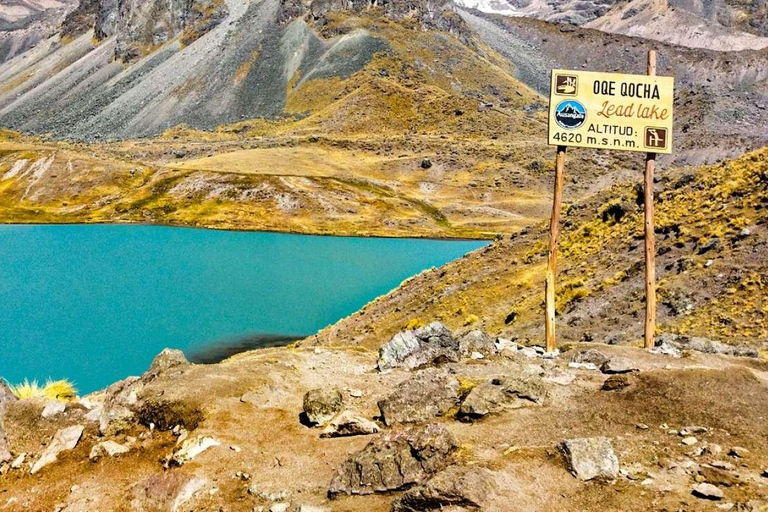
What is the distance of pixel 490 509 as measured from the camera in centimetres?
1006

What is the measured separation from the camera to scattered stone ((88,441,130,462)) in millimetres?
14422

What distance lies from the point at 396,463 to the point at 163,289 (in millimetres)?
54750

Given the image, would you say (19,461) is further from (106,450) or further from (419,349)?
(419,349)

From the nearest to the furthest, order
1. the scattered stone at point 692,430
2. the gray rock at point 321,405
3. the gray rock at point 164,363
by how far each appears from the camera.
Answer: the scattered stone at point 692,430 → the gray rock at point 321,405 → the gray rock at point 164,363

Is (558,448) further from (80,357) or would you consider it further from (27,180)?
(27,180)

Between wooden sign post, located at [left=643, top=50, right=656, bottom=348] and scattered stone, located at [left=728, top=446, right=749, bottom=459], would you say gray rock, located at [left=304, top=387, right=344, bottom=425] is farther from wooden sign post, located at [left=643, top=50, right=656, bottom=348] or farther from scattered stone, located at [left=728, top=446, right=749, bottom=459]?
wooden sign post, located at [left=643, top=50, right=656, bottom=348]

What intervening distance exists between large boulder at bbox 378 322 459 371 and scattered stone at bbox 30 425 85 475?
9.39 m

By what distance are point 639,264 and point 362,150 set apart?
129 meters

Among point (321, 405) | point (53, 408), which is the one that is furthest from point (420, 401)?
point (53, 408)

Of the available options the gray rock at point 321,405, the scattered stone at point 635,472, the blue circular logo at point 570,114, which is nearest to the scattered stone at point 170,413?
the gray rock at point 321,405

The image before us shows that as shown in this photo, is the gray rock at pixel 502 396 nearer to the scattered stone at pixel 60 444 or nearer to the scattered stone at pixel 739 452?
the scattered stone at pixel 739 452

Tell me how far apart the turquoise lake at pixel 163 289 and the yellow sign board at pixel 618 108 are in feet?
109

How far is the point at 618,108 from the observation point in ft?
64.1

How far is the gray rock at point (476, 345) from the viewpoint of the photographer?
20.0 m
